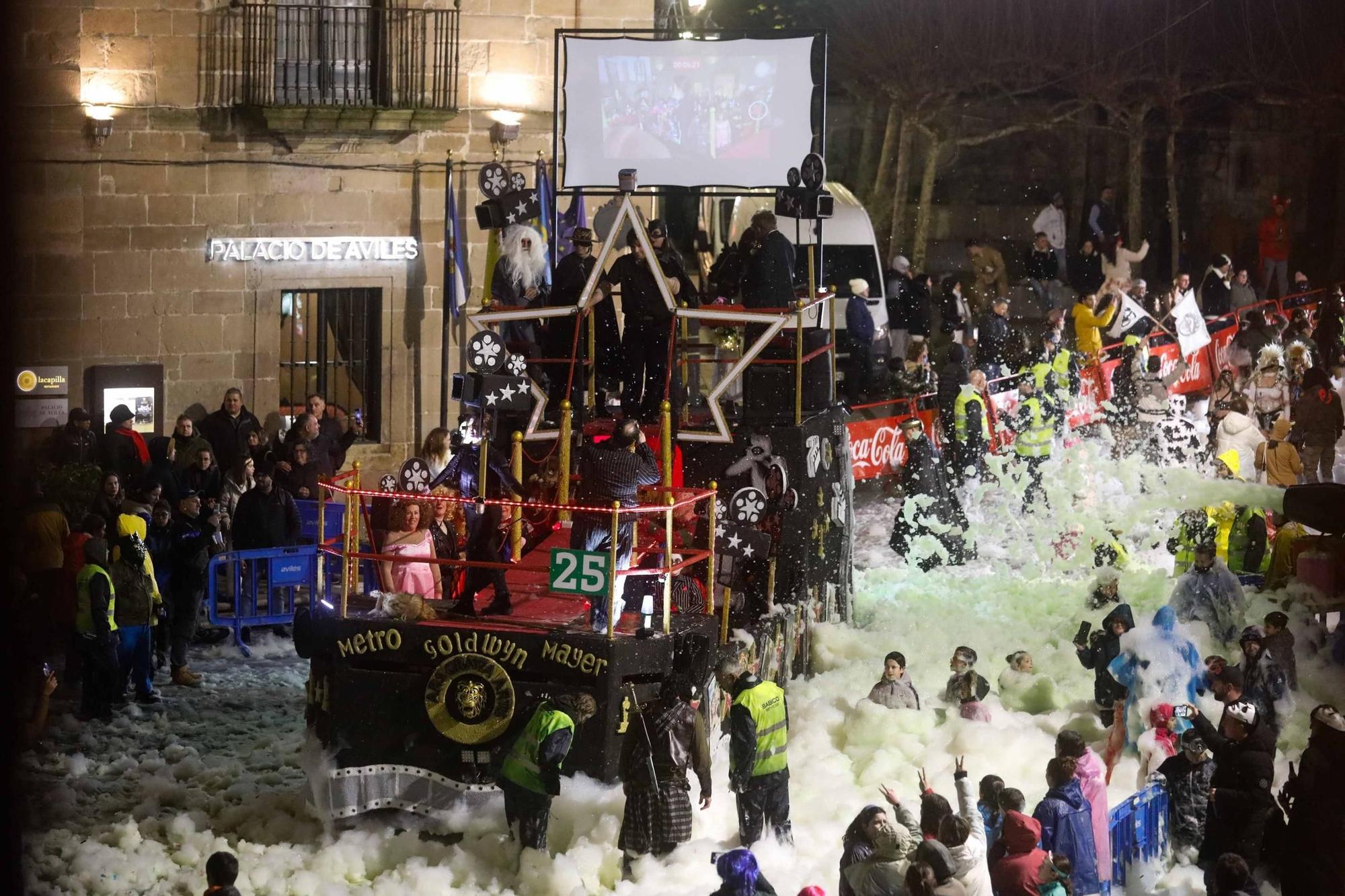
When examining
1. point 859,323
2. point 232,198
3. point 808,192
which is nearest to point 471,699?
point 808,192

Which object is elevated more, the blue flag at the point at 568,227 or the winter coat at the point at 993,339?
the blue flag at the point at 568,227

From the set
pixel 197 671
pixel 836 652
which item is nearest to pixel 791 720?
pixel 836 652

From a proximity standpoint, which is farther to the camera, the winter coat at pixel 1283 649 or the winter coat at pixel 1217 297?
the winter coat at pixel 1217 297

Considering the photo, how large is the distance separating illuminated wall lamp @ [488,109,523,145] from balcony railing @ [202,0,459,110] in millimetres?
542

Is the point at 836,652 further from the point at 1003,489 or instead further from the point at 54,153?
the point at 54,153

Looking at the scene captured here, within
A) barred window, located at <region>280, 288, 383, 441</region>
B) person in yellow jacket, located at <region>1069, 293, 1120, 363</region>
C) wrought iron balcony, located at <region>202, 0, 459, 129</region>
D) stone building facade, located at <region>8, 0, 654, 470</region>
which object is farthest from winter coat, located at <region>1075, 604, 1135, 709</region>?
wrought iron balcony, located at <region>202, 0, 459, 129</region>

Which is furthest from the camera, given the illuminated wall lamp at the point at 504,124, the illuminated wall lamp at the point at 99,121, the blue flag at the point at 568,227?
the illuminated wall lamp at the point at 504,124

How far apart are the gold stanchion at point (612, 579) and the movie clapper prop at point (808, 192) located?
4.27m

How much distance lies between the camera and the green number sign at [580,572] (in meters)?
11.3

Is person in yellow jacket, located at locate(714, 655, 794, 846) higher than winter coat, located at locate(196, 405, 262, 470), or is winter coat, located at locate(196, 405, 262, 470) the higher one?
winter coat, located at locate(196, 405, 262, 470)

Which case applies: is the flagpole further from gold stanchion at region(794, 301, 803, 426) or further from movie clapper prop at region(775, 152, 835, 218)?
gold stanchion at region(794, 301, 803, 426)

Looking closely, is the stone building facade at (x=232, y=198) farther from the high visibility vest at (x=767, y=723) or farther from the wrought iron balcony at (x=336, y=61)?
the high visibility vest at (x=767, y=723)

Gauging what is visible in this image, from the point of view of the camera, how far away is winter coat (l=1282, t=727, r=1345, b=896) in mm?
10680

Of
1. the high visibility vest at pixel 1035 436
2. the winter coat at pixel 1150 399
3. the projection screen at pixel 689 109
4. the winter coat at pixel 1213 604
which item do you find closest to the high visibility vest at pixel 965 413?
the high visibility vest at pixel 1035 436
